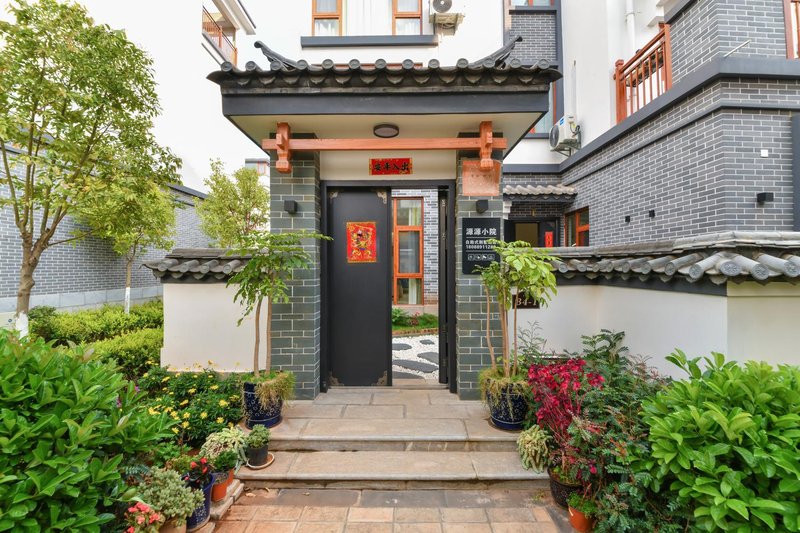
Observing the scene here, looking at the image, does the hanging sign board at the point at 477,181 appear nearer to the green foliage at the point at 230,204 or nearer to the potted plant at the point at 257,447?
the potted plant at the point at 257,447

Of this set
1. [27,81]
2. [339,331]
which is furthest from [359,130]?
[27,81]

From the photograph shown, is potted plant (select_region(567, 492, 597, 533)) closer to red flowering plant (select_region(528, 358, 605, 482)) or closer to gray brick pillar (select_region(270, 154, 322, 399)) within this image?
red flowering plant (select_region(528, 358, 605, 482))

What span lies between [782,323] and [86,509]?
5.03m

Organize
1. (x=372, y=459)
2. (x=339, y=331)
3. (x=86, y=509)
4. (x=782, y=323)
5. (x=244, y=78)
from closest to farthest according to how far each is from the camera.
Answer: (x=86, y=509)
(x=782, y=323)
(x=372, y=459)
(x=244, y=78)
(x=339, y=331)

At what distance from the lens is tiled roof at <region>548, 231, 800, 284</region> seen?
2.57 metres

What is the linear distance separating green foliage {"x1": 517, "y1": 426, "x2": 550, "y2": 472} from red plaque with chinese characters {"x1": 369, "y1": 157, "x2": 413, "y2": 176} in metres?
3.41

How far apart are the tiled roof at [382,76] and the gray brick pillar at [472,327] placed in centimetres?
136

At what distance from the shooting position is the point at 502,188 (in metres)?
4.67

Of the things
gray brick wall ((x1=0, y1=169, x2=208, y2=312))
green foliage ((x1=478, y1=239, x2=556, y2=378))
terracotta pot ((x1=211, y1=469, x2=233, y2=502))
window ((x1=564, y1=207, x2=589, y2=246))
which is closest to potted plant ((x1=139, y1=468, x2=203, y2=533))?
terracotta pot ((x1=211, y1=469, x2=233, y2=502))

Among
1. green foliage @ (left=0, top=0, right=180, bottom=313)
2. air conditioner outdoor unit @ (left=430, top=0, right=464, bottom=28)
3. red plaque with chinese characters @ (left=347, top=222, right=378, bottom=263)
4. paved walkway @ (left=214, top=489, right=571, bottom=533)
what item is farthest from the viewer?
air conditioner outdoor unit @ (left=430, top=0, right=464, bottom=28)

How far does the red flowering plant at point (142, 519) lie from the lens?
6.76 ft

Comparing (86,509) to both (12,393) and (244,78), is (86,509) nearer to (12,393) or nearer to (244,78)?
(12,393)

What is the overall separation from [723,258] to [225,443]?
4563 mm

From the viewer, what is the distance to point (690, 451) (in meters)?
2.05
